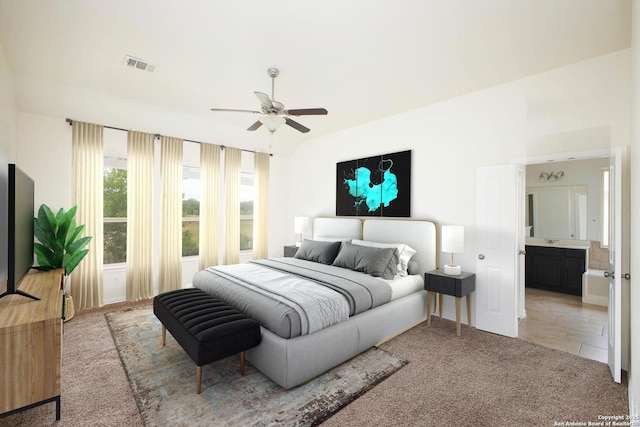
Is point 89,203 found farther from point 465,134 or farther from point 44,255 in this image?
point 465,134

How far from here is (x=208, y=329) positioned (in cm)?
221

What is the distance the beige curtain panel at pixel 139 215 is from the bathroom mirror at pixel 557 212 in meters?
6.71

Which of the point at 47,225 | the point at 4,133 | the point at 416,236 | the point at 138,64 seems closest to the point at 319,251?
the point at 416,236

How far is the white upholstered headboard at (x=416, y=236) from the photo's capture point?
13.0ft

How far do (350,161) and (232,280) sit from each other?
289 cm

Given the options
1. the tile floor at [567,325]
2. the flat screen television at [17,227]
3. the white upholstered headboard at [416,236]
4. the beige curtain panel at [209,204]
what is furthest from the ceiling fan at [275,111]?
the tile floor at [567,325]

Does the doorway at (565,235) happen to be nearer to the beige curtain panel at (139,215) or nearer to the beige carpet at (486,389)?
the beige carpet at (486,389)

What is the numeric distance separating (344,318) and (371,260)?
1.11m

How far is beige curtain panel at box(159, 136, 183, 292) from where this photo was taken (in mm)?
4809

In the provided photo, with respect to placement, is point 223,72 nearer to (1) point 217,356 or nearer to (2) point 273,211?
(1) point 217,356

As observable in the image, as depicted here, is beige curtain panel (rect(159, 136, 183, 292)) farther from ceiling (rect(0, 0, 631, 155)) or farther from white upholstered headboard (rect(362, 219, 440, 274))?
white upholstered headboard (rect(362, 219, 440, 274))

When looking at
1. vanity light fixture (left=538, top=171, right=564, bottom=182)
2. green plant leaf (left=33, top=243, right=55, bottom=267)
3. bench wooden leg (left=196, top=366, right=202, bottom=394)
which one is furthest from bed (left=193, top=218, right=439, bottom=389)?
vanity light fixture (left=538, top=171, right=564, bottom=182)

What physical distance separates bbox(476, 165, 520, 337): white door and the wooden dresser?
13.1 feet

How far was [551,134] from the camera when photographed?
10.3 feet
